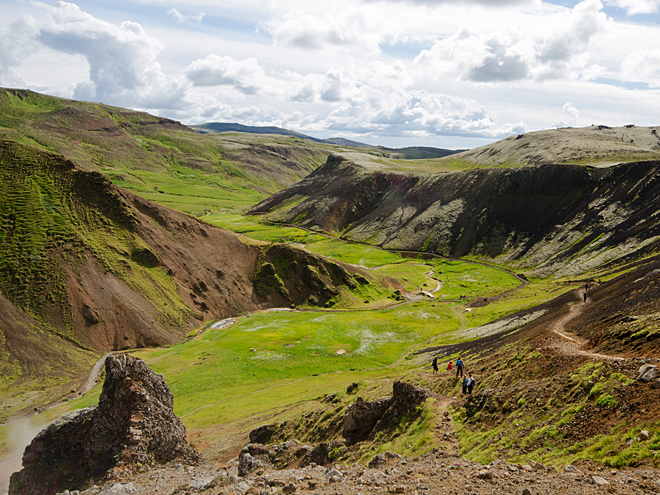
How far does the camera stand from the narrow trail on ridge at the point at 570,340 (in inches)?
1141

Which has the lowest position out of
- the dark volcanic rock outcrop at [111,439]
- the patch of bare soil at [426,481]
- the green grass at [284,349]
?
the green grass at [284,349]

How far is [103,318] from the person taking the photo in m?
73.7

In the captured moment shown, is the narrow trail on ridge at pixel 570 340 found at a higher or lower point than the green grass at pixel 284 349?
higher

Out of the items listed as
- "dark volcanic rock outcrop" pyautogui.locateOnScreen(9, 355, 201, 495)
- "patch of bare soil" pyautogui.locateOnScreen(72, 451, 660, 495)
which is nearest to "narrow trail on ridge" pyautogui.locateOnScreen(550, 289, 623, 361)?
"patch of bare soil" pyautogui.locateOnScreen(72, 451, 660, 495)

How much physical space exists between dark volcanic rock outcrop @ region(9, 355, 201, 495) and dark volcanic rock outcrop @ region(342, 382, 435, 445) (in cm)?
1307

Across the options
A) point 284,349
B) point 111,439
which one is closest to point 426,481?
point 111,439

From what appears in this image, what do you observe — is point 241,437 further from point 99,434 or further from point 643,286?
point 643,286

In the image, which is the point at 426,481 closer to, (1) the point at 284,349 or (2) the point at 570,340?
(2) the point at 570,340

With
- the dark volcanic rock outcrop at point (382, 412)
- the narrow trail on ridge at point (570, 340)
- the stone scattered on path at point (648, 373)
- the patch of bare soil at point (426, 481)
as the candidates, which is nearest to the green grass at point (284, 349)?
the narrow trail on ridge at point (570, 340)

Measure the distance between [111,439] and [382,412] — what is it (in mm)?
21746

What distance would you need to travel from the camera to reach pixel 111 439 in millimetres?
30078

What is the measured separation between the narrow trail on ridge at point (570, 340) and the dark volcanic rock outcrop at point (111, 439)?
31.7 meters

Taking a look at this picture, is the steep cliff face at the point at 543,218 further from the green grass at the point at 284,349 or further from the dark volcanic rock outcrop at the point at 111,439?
the dark volcanic rock outcrop at the point at 111,439

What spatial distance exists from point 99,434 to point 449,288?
380 ft
